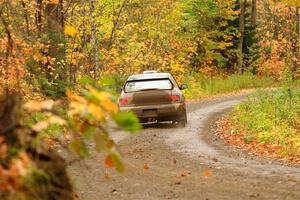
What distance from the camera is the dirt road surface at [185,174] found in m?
8.41

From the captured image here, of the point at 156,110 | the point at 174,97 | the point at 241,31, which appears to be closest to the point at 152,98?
the point at 156,110

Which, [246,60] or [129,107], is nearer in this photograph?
[129,107]

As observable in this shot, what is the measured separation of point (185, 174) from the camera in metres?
9.86

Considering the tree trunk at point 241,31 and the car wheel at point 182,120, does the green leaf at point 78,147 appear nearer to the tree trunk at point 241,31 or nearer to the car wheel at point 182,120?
the car wheel at point 182,120

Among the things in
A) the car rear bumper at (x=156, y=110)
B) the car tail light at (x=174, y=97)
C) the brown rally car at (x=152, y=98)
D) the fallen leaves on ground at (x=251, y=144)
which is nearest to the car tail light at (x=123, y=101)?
the brown rally car at (x=152, y=98)

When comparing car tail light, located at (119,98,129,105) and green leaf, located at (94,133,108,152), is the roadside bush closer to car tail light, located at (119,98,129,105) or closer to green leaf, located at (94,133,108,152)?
car tail light, located at (119,98,129,105)

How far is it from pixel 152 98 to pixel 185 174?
6.77 m

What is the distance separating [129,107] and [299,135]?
5.33m

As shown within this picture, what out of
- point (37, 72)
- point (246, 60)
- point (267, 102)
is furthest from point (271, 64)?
point (37, 72)

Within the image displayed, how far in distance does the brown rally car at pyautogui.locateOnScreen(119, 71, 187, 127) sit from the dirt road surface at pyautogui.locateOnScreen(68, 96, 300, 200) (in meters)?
1.52

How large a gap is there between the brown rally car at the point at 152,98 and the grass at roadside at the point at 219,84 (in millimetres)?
14756

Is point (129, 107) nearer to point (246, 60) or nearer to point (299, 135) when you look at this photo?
point (299, 135)

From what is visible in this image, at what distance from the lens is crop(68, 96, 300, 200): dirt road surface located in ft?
27.6

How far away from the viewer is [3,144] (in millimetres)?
3049
